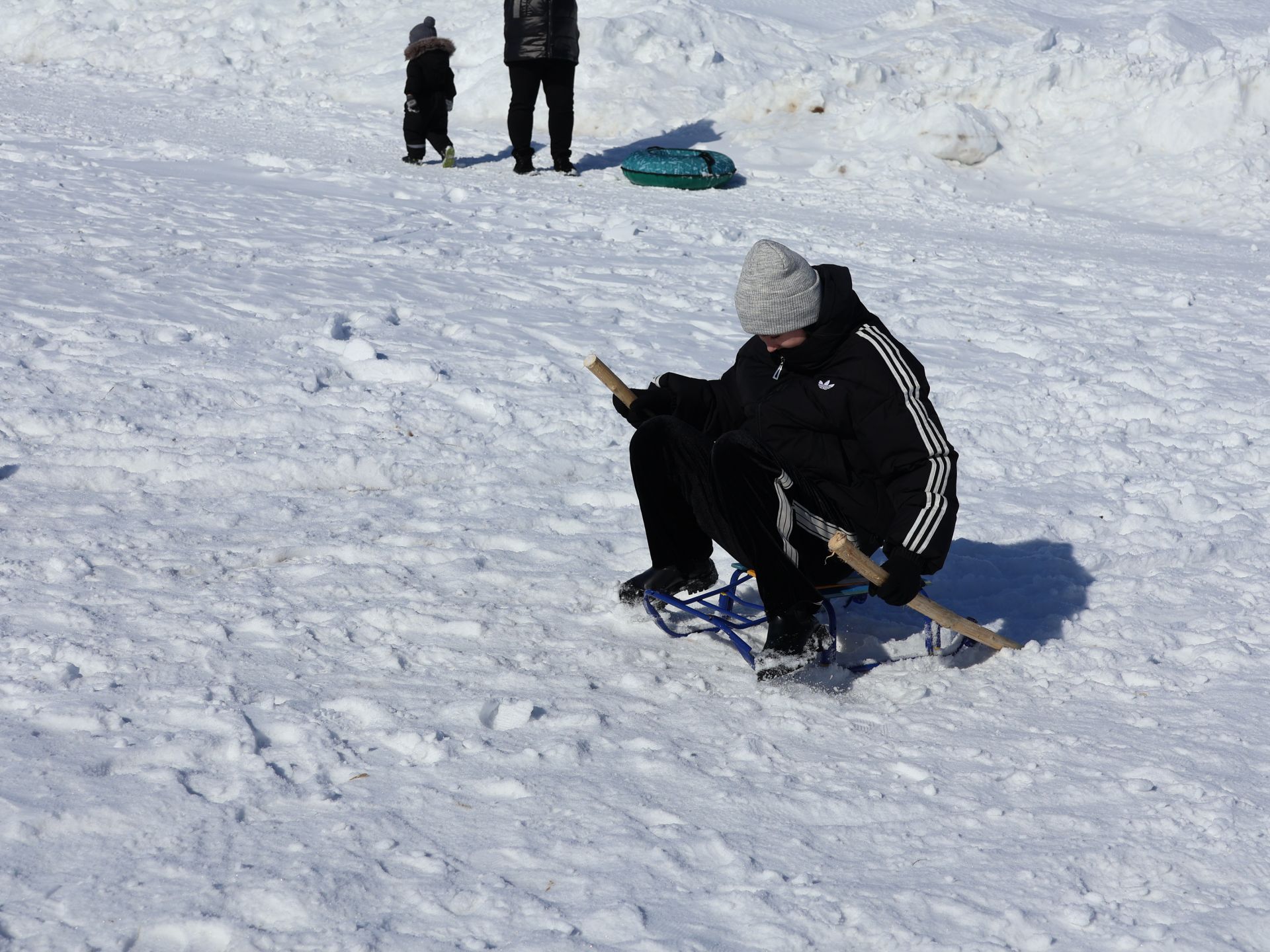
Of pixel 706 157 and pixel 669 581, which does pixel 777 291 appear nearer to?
pixel 669 581

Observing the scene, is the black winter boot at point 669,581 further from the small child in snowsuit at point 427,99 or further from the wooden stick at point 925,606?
the small child in snowsuit at point 427,99

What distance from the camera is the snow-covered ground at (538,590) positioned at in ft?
7.42

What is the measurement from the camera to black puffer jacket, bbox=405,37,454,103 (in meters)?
10.5

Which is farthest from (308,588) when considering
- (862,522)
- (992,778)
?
(992,778)

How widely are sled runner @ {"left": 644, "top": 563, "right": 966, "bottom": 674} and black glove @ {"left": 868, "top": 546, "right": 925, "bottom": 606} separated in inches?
14.1

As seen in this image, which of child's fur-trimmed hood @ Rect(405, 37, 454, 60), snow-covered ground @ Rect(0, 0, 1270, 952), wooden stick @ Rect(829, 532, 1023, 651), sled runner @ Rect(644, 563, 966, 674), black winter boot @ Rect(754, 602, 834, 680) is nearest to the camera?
snow-covered ground @ Rect(0, 0, 1270, 952)

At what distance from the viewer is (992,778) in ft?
9.18

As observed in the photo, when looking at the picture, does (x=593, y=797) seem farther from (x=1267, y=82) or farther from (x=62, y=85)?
(x=62, y=85)

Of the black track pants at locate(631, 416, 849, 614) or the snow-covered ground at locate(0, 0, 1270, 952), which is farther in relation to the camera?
the black track pants at locate(631, 416, 849, 614)

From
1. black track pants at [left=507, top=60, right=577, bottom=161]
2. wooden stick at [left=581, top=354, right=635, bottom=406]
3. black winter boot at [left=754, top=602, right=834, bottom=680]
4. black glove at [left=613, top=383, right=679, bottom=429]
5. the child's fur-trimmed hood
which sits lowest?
black winter boot at [left=754, top=602, right=834, bottom=680]

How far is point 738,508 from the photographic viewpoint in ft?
10.2

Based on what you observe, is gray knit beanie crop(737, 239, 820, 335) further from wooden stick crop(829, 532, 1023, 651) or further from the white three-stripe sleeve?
wooden stick crop(829, 532, 1023, 651)

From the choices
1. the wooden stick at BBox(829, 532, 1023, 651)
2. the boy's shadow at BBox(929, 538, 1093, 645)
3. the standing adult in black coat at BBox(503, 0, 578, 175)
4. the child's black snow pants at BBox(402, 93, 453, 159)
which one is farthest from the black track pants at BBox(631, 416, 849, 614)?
the child's black snow pants at BBox(402, 93, 453, 159)

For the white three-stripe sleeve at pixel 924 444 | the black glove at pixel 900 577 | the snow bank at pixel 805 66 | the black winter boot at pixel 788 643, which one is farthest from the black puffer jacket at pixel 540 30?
the black glove at pixel 900 577
